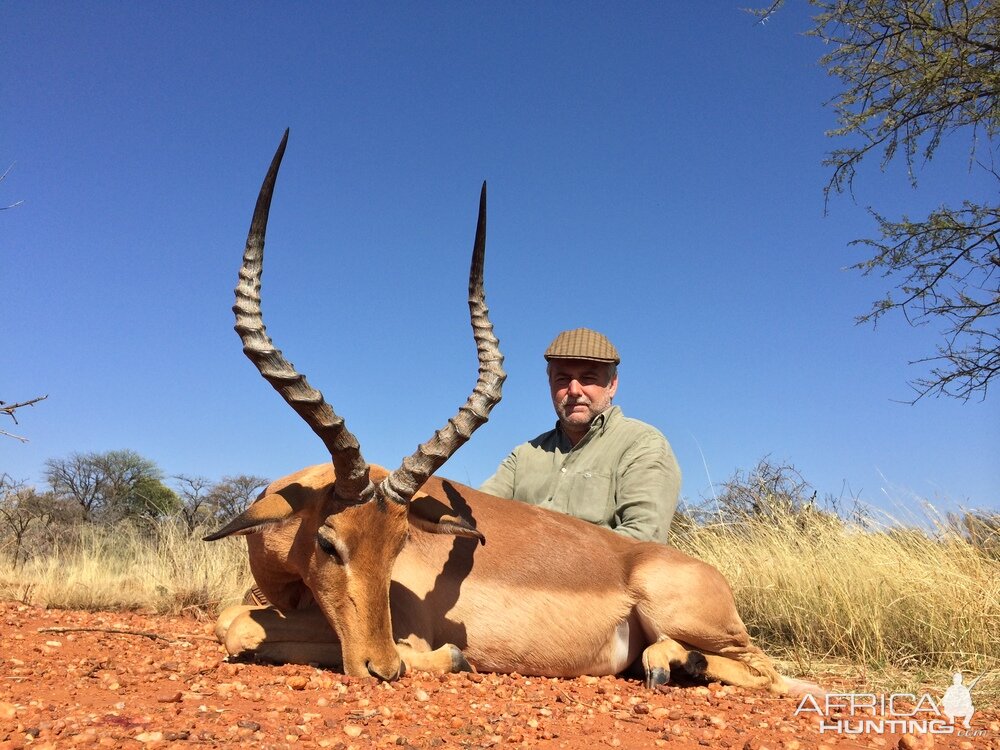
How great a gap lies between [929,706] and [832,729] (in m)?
1.24

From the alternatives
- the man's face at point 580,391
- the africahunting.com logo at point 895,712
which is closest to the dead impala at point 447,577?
the africahunting.com logo at point 895,712

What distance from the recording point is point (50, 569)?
940 cm

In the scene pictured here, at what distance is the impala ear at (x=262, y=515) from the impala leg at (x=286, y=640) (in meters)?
0.56

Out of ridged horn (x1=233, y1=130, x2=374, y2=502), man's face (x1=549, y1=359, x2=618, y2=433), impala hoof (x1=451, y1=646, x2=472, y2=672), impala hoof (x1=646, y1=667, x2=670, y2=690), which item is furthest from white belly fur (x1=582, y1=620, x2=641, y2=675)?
man's face (x1=549, y1=359, x2=618, y2=433)

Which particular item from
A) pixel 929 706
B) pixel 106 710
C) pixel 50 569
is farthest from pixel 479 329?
pixel 50 569

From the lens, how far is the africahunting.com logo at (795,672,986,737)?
3863 mm

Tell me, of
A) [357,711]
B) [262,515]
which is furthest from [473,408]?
[357,711]

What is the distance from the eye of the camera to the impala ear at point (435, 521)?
4668mm

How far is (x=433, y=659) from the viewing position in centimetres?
441

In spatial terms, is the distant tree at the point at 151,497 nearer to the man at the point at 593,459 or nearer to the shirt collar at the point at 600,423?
the man at the point at 593,459

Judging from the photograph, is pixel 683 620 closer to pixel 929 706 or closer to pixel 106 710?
pixel 929 706

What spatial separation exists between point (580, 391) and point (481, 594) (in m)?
2.67

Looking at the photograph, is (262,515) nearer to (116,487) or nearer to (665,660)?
(665,660)

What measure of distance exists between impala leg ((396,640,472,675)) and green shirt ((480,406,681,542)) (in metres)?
1.87
